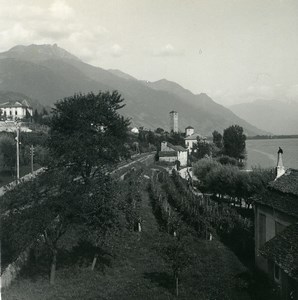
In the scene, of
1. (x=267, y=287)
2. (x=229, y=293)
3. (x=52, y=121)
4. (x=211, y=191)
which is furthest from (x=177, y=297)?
(x=211, y=191)

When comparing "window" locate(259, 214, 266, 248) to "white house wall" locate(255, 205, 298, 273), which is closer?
"white house wall" locate(255, 205, 298, 273)

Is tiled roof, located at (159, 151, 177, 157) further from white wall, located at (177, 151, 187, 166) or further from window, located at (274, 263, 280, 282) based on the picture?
window, located at (274, 263, 280, 282)

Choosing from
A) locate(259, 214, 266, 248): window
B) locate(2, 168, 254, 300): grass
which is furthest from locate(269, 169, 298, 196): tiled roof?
locate(2, 168, 254, 300): grass

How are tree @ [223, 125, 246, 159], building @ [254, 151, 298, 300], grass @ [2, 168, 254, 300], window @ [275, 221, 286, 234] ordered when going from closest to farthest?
building @ [254, 151, 298, 300] < grass @ [2, 168, 254, 300] < window @ [275, 221, 286, 234] < tree @ [223, 125, 246, 159]

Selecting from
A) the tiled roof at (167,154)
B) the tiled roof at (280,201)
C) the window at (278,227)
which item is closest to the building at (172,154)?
the tiled roof at (167,154)

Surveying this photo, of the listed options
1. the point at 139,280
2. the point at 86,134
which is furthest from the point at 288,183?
the point at 86,134

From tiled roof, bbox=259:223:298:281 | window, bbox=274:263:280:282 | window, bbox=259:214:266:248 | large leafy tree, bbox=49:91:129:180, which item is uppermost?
large leafy tree, bbox=49:91:129:180

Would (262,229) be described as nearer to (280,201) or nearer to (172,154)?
(280,201)

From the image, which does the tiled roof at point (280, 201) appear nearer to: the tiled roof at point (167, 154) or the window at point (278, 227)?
the window at point (278, 227)
